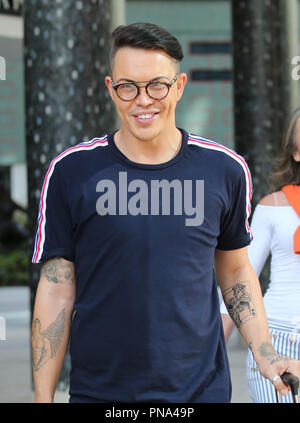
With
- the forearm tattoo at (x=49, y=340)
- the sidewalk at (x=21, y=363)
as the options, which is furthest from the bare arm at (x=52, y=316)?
the sidewalk at (x=21, y=363)

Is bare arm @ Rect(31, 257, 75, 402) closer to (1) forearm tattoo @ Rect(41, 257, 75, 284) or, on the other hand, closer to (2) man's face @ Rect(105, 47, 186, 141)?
(1) forearm tattoo @ Rect(41, 257, 75, 284)

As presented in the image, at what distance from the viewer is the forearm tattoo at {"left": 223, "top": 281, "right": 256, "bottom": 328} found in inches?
113

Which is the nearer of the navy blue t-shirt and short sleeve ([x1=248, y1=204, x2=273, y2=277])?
the navy blue t-shirt

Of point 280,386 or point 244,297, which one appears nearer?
point 280,386

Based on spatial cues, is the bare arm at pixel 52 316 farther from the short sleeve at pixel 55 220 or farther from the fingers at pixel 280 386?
the fingers at pixel 280 386

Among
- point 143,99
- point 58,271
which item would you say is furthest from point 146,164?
point 58,271

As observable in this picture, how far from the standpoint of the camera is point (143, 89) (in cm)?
255

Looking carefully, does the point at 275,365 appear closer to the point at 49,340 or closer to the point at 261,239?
the point at 49,340

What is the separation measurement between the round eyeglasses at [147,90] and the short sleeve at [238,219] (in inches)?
14.5

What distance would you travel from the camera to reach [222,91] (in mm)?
16875

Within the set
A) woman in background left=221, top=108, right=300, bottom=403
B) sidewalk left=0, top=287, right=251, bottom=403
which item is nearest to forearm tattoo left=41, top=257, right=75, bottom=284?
woman in background left=221, top=108, right=300, bottom=403

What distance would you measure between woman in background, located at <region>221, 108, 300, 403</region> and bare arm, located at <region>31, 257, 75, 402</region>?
4.23 feet

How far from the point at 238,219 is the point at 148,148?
394 millimetres

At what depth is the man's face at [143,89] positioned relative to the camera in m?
2.54
